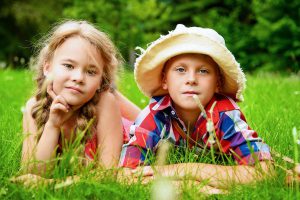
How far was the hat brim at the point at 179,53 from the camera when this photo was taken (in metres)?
2.99

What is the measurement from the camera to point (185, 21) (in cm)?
2073

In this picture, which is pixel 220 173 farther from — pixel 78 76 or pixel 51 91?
pixel 51 91

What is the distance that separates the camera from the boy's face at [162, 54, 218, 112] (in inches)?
117

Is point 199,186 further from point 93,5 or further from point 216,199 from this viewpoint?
point 93,5

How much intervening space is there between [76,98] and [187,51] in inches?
27.0

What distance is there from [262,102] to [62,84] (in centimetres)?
280

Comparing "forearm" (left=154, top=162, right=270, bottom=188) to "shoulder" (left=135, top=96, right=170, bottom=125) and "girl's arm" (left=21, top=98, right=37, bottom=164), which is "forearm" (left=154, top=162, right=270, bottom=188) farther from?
"girl's arm" (left=21, top=98, right=37, bottom=164)

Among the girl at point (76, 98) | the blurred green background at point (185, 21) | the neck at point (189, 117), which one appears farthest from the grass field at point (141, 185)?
the blurred green background at point (185, 21)

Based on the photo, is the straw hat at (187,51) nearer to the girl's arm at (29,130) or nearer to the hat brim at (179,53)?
the hat brim at (179,53)

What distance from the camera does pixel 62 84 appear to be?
3.13m

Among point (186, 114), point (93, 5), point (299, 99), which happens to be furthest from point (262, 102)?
point (93, 5)

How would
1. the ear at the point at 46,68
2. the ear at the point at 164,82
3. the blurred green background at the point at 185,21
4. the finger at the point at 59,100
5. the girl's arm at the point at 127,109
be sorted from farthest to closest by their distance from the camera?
the blurred green background at the point at 185,21, the girl's arm at the point at 127,109, the ear at the point at 46,68, the ear at the point at 164,82, the finger at the point at 59,100

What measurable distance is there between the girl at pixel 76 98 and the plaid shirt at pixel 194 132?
150 millimetres

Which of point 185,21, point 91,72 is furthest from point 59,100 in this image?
point 185,21
